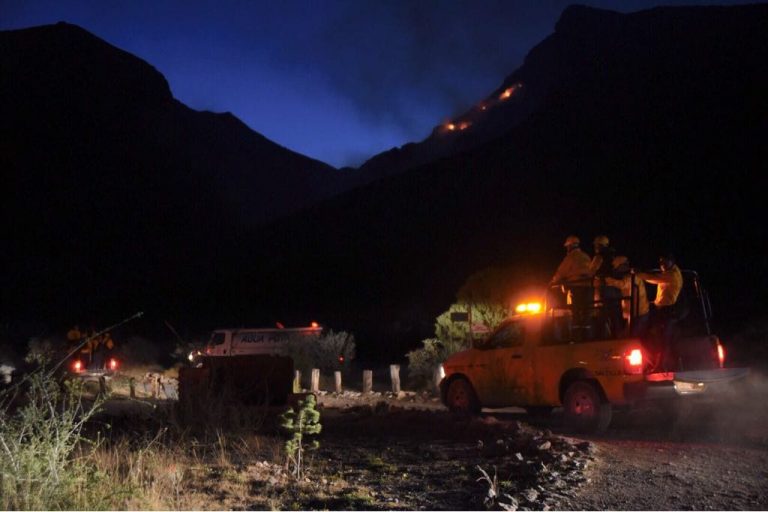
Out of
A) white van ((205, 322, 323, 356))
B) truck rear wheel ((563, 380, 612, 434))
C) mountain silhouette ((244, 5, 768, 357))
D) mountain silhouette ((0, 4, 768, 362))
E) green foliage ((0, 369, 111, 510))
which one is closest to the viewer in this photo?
green foliage ((0, 369, 111, 510))

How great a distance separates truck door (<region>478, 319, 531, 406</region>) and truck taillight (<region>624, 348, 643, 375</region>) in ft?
6.22

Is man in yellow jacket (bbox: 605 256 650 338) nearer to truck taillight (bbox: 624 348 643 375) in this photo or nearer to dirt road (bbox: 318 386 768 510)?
truck taillight (bbox: 624 348 643 375)

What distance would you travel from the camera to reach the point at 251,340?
24.8 meters

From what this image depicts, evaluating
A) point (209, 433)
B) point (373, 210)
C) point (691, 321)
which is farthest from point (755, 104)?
point (209, 433)

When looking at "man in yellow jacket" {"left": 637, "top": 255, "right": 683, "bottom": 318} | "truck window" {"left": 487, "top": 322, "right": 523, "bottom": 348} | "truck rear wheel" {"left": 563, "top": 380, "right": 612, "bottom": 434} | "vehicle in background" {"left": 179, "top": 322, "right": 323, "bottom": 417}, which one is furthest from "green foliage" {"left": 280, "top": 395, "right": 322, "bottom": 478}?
"man in yellow jacket" {"left": 637, "top": 255, "right": 683, "bottom": 318}

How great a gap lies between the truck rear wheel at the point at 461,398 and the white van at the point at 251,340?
39.6 feet

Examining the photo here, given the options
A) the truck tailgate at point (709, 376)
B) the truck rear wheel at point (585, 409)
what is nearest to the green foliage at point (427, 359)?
the truck rear wheel at point (585, 409)

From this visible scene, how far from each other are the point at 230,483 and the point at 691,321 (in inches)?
309

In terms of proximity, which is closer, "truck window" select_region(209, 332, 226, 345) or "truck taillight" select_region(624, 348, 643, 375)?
"truck taillight" select_region(624, 348, 643, 375)

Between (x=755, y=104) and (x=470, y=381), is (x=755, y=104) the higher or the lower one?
the higher one

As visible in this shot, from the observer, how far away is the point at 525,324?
39.2 ft

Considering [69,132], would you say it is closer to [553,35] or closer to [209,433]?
[553,35]

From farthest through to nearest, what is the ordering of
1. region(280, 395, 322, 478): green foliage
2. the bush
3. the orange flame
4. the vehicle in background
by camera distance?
1. the orange flame
2. the bush
3. the vehicle in background
4. region(280, 395, 322, 478): green foliage

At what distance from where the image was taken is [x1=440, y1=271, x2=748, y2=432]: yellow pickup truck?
395 inches
